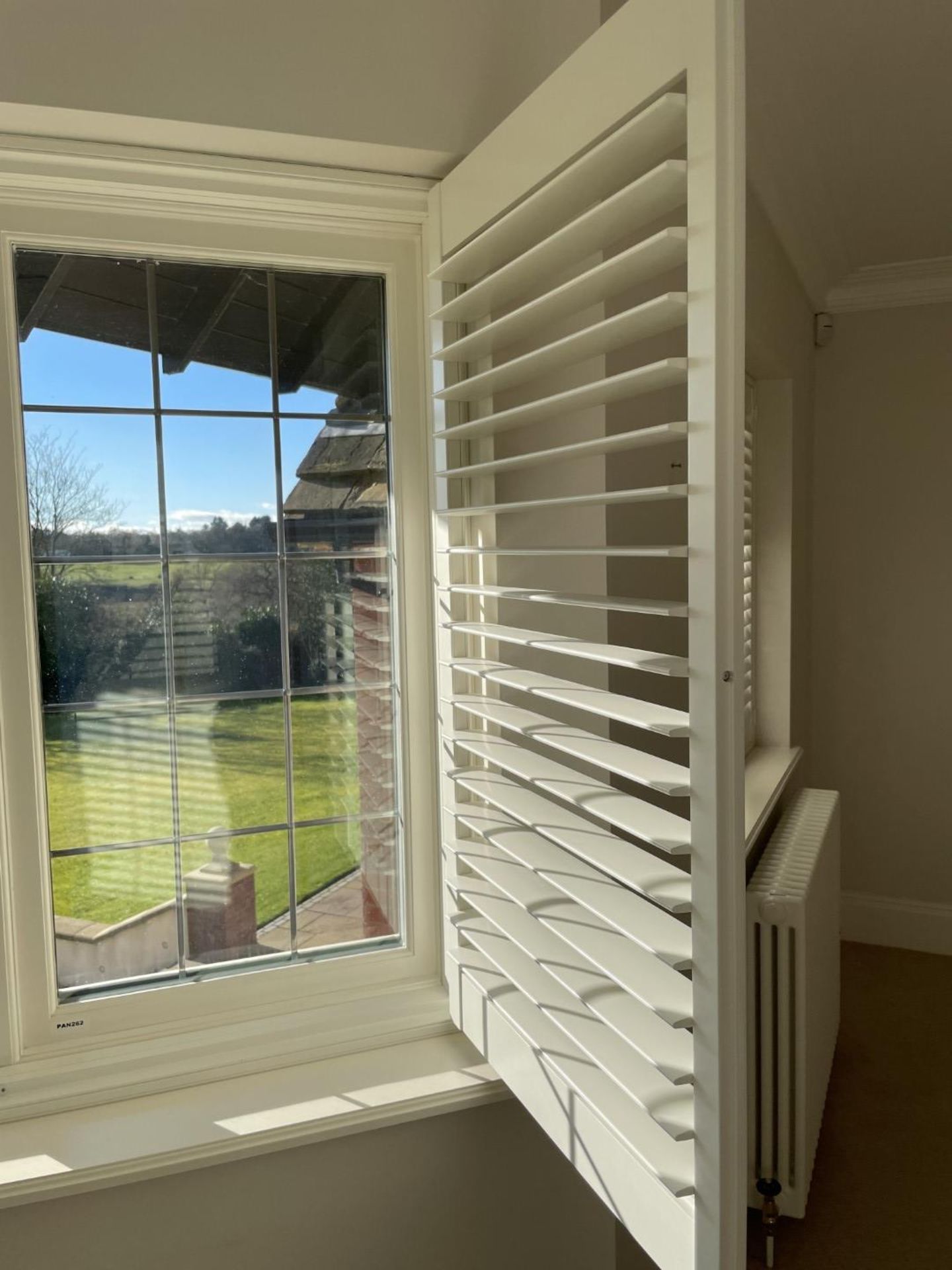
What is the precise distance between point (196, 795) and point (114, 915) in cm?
22

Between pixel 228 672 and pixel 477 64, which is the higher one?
pixel 477 64

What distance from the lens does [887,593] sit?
3717mm

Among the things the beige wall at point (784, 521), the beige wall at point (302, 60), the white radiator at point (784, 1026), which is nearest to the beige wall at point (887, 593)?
the beige wall at point (784, 521)

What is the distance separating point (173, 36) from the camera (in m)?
1.24

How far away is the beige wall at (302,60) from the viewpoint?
3.93 ft

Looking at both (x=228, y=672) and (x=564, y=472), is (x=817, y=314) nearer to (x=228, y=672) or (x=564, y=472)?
(x=564, y=472)

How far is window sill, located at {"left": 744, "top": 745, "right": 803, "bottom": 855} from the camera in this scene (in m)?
2.30

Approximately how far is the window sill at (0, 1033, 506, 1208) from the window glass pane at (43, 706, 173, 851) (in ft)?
1.34

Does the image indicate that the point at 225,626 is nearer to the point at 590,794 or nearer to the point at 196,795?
the point at 196,795

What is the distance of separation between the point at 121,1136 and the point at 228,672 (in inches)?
27.5

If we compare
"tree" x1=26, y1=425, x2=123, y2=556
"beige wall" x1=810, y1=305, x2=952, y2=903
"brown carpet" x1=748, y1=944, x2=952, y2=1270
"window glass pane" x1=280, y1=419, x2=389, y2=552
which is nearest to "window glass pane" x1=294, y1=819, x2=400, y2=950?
"window glass pane" x1=280, y1=419, x2=389, y2=552

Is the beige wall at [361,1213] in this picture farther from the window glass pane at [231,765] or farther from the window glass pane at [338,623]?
the window glass pane at [338,623]

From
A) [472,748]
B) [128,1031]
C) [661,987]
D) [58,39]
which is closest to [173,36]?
[58,39]

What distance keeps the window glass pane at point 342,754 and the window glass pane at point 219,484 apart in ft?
0.96
